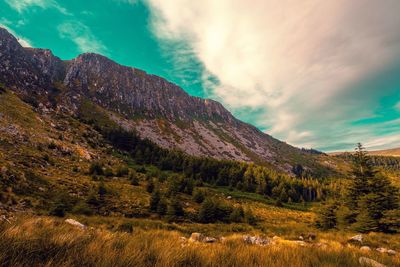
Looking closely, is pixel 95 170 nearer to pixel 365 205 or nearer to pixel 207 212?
pixel 207 212

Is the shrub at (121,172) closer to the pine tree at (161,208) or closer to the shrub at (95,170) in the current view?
the shrub at (95,170)

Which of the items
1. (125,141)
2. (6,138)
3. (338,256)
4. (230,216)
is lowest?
(230,216)

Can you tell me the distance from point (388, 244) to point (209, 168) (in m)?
94.5

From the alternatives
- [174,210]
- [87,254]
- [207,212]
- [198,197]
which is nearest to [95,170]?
[198,197]

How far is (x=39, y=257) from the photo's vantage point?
7.86 feet

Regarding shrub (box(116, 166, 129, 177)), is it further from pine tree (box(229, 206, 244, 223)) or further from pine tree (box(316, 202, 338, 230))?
pine tree (box(316, 202, 338, 230))

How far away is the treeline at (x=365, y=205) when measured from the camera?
66.8 feet

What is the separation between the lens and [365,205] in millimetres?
22031

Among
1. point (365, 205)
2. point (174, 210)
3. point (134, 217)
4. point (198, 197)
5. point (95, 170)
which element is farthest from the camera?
point (198, 197)

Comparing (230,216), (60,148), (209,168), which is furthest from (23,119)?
(209,168)

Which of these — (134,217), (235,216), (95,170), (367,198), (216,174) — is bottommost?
(134,217)

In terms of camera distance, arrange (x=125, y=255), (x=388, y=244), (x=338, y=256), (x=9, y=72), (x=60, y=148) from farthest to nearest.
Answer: (x=9, y=72), (x=60, y=148), (x=388, y=244), (x=338, y=256), (x=125, y=255)

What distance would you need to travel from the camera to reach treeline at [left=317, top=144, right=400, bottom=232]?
802 inches

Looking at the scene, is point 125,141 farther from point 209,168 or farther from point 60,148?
point 60,148
